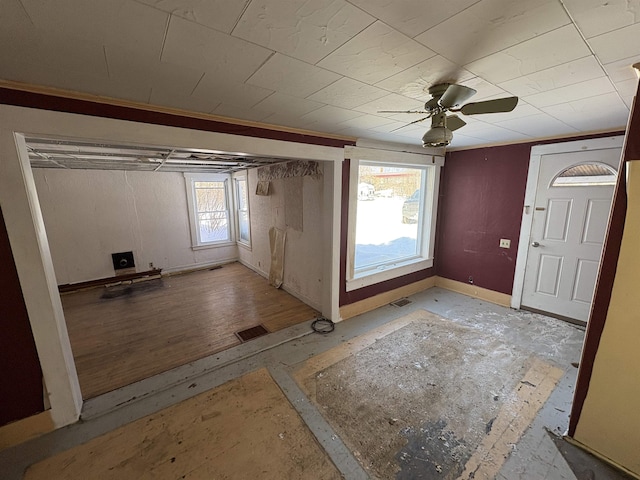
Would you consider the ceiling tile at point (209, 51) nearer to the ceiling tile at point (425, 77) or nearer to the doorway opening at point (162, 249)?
the ceiling tile at point (425, 77)

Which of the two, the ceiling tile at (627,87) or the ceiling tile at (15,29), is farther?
the ceiling tile at (627,87)

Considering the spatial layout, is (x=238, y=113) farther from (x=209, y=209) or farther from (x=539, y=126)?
(x=209, y=209)

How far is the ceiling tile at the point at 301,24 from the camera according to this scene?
0.94 metres

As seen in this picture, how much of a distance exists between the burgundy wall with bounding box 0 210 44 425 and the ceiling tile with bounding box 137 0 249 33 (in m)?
1.76

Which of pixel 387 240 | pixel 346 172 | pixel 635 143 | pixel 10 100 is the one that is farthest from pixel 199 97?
pixel 387 240

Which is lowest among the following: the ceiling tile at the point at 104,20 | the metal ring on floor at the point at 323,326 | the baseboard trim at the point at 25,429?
the metal ring on floor at the point at 323,326

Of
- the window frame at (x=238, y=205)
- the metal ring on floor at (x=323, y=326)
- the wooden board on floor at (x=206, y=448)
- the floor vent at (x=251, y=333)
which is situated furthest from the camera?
the window frame at (x=238, y=205)

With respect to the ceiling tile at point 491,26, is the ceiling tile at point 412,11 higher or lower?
higher

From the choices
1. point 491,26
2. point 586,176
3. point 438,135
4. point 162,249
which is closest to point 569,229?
point 586,176

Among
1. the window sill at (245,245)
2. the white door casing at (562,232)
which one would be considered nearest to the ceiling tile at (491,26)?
the white door casing at (562,232)

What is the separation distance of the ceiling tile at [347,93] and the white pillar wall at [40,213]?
3.71ft

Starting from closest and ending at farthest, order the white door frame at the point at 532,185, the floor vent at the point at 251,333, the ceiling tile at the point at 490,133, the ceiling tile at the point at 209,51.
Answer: the ceiling tile at the point at 209,51, the ceiling tile at the point at 490,133, the white door frame at the point at 532,185, the floor vent at the point at 251,333

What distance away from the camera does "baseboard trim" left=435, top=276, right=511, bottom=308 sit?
3816 mm

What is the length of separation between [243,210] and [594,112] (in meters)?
5.60
